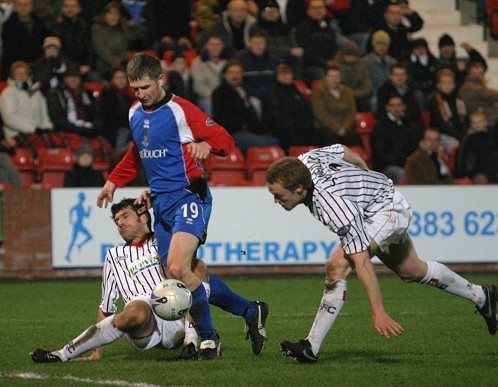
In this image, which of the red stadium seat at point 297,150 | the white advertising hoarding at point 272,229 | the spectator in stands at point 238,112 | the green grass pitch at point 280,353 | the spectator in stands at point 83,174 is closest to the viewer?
the green grass pitch at point 280,353

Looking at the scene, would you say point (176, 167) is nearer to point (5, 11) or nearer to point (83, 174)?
point (83, 174)

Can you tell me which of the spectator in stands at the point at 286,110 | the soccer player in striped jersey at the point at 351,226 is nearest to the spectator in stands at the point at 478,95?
the spectator in stands at the point at 286,110

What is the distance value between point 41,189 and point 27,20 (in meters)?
3.11

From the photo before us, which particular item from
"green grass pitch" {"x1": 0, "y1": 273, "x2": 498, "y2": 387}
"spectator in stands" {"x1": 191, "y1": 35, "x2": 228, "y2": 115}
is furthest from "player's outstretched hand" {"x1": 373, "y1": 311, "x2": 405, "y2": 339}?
"spectator in stands" {"x1": 191, "y1": 35, "x2": 228, "y2": 115}

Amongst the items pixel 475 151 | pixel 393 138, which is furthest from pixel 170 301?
pixel 475 151

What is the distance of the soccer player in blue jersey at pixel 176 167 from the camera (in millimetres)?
7598

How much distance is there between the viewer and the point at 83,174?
1520 cm

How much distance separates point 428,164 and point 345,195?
8695 mm

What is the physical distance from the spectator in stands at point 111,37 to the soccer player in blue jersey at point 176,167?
9354 millimetres

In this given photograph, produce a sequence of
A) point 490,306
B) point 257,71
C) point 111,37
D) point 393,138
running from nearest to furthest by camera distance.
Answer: point 490,306, point 393,138, point 257,71, point 111,37

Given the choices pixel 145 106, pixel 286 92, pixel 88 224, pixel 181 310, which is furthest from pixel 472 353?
pixel 286 92

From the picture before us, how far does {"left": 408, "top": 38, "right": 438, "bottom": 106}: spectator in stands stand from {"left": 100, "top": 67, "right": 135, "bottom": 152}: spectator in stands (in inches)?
205

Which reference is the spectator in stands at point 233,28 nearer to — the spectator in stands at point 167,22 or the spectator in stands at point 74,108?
the spectator in stands at point 167,22

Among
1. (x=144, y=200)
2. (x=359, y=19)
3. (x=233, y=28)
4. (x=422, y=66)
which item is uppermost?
A: (x=359, y=19)
